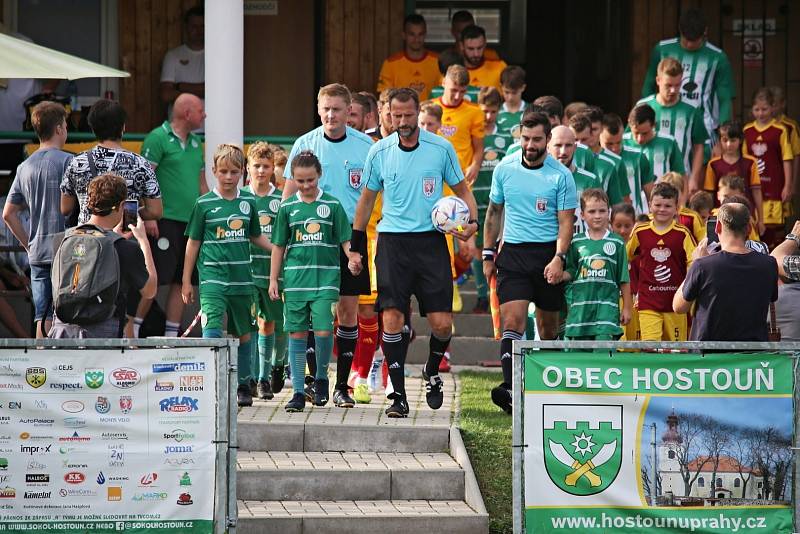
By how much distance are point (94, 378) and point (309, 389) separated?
10.5 ft

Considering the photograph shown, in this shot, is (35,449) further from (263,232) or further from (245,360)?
(263,232)

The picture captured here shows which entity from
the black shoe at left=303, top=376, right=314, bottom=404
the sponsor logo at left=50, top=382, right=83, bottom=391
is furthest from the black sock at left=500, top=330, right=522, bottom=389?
the sponsor logo at left=50, top=382, right=83, bottom=391

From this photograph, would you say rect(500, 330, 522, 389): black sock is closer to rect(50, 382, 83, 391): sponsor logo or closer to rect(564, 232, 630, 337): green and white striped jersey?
rect(564, 232, 630, 337): green and white striped jersey

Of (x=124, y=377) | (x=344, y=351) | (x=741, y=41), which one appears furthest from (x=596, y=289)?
(x=741, y=41)

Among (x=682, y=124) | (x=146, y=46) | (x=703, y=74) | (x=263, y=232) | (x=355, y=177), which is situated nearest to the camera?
(x=355, y=177)

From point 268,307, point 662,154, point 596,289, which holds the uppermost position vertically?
point 662,154

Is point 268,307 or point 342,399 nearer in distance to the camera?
point 342,399

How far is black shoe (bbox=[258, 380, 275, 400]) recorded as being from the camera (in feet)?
35.6

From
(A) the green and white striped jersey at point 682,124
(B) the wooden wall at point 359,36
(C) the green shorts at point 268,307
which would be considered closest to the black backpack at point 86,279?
(C) the green shorts at point 268,307

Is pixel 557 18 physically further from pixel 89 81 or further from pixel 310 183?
pixel 310 183

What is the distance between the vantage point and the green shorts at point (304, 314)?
10195 mm

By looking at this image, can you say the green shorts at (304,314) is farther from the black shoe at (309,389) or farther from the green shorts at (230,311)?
the black shoe at (309,389)

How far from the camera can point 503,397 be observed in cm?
1045

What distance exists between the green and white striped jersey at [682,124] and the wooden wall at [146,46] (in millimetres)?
5674
